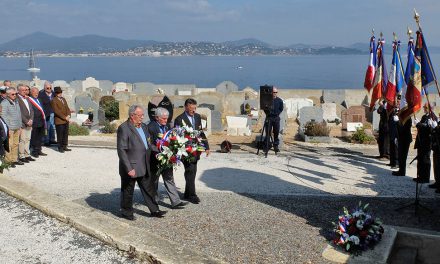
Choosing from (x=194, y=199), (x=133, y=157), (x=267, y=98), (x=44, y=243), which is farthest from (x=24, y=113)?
(x=267, y=98)

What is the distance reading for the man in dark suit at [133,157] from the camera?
662 cm

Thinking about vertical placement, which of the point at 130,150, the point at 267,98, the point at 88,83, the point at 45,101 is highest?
the point at 88,83

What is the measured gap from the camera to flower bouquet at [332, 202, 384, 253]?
5840 mm

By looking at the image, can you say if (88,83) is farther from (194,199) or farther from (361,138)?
(194,199)

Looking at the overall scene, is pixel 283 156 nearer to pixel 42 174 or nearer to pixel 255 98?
pixel 42 174

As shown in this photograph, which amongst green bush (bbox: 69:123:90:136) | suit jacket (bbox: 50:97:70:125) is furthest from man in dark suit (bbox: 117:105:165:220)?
green bush (bbox: 69:123:90:136)

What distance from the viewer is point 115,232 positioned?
19.0 ft

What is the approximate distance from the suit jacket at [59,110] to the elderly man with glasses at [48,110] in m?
0.58

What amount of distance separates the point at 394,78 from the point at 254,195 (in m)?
4.85

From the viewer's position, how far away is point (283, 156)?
12812 mm

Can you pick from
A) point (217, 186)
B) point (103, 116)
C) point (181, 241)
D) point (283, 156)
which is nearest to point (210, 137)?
point (283, 156)

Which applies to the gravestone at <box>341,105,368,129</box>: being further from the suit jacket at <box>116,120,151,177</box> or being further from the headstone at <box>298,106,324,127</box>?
the suit jacket at <box>116,120,151,177</box>

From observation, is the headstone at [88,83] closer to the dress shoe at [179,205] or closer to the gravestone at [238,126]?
the gravestone at [238,126]

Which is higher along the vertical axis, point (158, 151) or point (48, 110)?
point (48, 110)
